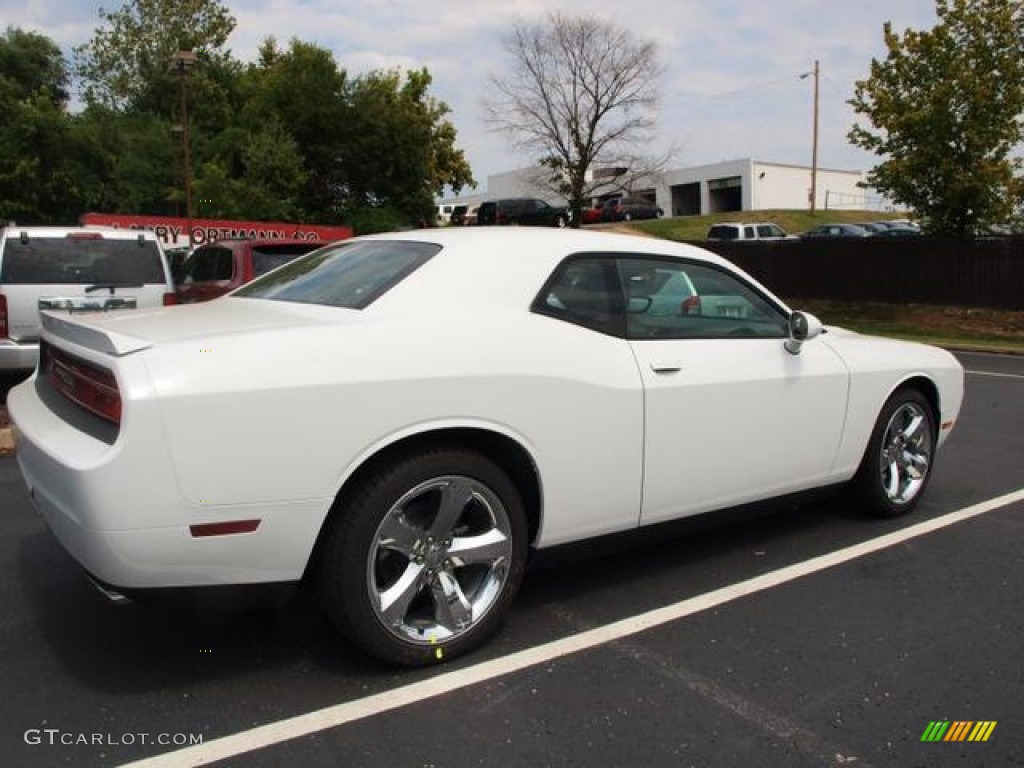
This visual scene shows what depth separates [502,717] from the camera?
2.83 metres

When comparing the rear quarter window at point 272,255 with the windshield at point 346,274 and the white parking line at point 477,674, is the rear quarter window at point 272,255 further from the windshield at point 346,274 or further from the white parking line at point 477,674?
Result: the white parking line at point 477,674

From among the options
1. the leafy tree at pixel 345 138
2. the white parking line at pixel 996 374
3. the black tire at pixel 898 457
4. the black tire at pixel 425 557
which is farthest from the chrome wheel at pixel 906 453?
the leafy tree at pixel 345 138

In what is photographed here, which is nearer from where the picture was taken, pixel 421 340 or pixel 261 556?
pixel 261 556

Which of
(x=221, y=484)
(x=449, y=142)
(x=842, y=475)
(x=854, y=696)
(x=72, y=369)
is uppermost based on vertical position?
(x=449, y=142)

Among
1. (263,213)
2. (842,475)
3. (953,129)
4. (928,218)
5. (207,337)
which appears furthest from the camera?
(263,213)

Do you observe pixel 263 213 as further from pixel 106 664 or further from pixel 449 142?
pixel 106 664

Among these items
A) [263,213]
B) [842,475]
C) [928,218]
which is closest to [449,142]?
[263,213]

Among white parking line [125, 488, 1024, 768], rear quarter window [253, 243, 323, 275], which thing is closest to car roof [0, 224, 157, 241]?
rear quarter window [253, 243, 323, 275]

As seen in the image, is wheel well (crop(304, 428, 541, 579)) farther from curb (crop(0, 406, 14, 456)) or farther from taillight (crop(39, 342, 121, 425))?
curb (crop(0, 406, 14, 456))

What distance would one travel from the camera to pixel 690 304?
3.98 meters

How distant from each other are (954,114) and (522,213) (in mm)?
24821

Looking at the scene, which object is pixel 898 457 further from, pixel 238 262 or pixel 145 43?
pixel 145 43

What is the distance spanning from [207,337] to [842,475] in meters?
3.22

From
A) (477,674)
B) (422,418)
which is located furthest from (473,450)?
(477,674)
